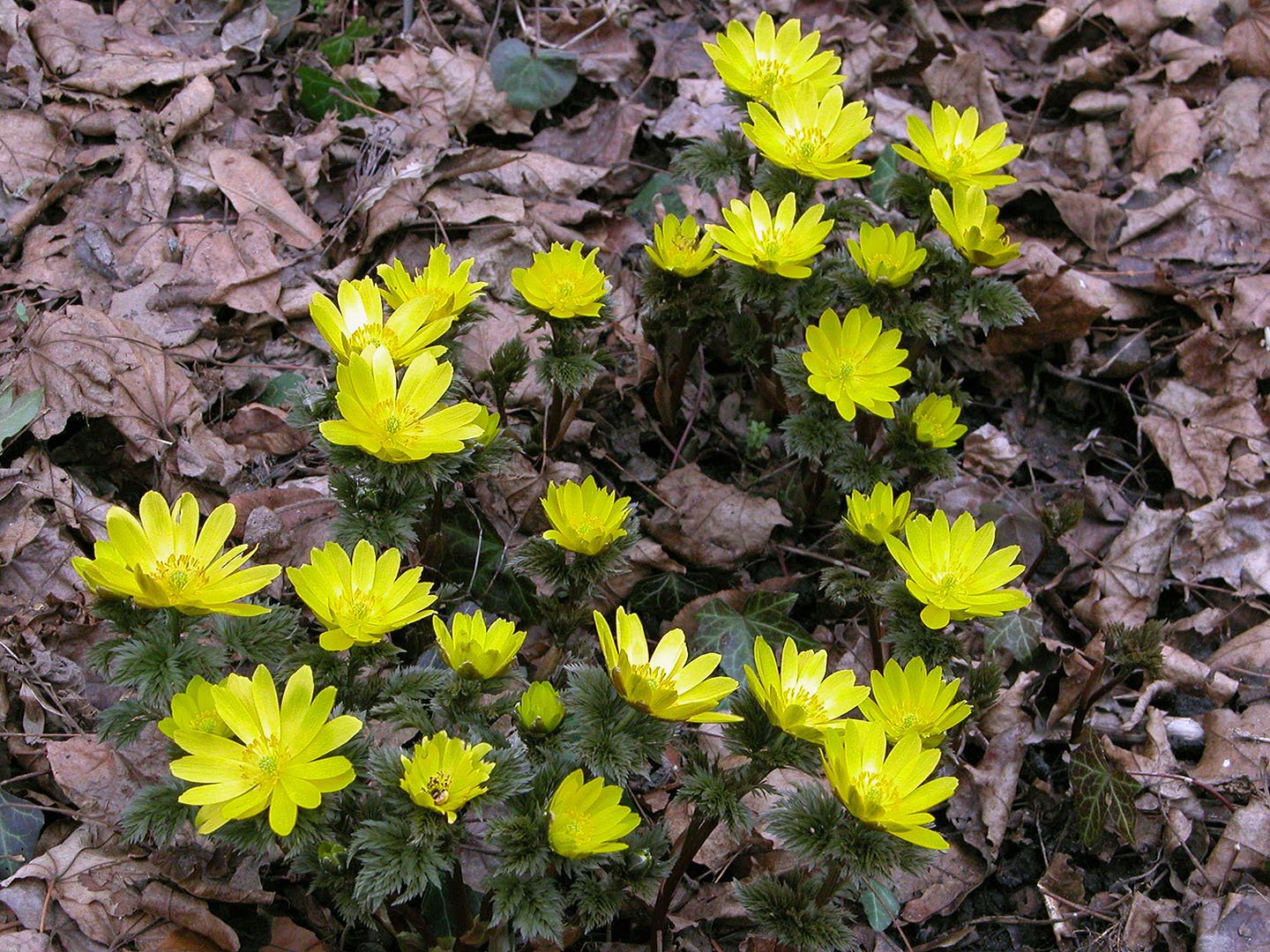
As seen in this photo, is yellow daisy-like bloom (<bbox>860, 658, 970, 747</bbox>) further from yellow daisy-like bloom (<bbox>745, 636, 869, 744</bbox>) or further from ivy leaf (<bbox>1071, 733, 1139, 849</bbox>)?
ivy leaf (<bbox>1071, 733, 1139, 849</bbox>)

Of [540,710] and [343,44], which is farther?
[343,44]

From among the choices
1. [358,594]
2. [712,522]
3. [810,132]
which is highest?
[810,132]

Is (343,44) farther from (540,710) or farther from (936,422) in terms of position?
(540,710)

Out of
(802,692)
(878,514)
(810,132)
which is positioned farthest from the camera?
(810,132)

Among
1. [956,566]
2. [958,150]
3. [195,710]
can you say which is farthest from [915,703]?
[958,150]

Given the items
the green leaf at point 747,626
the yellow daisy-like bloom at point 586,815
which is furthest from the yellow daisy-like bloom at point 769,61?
the yellow daisy-like bloom at point 586,815

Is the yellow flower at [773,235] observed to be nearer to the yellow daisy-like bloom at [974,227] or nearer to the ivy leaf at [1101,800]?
the yellow daisy-like bloom at [974,227]
